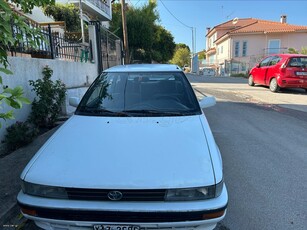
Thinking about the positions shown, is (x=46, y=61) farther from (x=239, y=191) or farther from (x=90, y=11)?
(x=90, y=11)

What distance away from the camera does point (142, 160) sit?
232cm

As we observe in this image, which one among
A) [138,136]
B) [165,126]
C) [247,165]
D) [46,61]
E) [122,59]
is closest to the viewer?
[138,136]

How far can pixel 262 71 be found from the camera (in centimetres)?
1343

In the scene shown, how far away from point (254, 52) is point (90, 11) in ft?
74.4

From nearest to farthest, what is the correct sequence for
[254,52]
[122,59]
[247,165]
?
1. [247,165]
2. [122,59]
3. [254,52]

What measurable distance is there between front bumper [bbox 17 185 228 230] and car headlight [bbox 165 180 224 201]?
3cm

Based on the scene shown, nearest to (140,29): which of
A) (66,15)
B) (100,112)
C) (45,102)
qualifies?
(66,15)

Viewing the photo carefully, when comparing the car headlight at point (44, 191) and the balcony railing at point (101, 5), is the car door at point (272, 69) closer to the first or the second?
the car headlight at point (44, 191)

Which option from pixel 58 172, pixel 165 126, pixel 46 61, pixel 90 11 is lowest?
pixel 58 172

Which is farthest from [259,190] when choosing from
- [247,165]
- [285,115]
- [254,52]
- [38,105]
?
[254,52]

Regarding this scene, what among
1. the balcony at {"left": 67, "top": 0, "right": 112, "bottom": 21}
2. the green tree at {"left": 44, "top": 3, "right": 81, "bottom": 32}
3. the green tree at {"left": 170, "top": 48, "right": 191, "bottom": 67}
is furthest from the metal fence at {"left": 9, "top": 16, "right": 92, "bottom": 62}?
the green tree at {"left": 170, "top": 48, "right": 191, "bottom": 67}

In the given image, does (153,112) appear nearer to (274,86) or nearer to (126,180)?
(126,180)

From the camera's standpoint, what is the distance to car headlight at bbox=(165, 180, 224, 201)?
212 centimetres

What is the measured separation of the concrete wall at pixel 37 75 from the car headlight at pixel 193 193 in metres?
2.81
